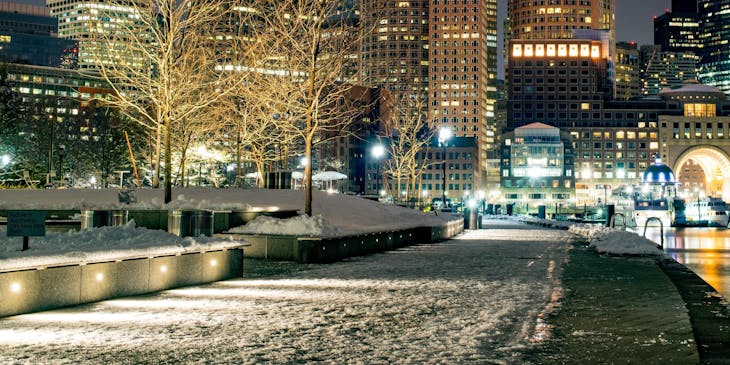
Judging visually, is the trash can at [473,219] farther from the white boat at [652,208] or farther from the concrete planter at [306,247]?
the white boat at [652,208]

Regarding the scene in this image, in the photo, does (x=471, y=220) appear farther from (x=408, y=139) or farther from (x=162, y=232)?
(x=162, y=232)

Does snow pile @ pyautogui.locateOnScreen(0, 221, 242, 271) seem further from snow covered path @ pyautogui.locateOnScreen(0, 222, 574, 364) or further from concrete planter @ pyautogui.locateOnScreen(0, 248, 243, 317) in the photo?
snow covered path @ pyautogui.locateOnScreen(0, 222, 574, 364)

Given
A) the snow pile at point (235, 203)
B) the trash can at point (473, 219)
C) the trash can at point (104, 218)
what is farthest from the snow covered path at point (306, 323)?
the trash can at point (473, 219)

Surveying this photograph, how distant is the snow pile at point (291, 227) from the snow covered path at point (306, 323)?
14.2 ft

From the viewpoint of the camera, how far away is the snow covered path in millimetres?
8734

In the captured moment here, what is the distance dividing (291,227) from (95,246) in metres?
8.76

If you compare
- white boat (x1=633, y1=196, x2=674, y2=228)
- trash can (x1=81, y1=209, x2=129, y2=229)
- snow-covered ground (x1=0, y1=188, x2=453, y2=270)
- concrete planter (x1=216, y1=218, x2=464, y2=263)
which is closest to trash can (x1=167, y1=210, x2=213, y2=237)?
concrete planter (x1=216, y1=218, x2=464, y2=263)

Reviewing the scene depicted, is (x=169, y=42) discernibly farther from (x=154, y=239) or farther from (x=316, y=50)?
(x=154, y=239)

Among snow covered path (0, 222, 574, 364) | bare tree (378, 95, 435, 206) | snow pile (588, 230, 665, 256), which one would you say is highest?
bare tree (378, 95, 435, 206)

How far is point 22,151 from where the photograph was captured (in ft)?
268

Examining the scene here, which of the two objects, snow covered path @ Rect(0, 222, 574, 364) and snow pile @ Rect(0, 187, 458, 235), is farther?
snow pile @ Rect(0, 187, 458, 235)

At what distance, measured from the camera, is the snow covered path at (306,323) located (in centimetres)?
873

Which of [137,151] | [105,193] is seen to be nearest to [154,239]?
[105,193]

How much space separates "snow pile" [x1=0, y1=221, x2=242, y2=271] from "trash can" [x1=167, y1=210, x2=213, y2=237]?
2.08 metres
